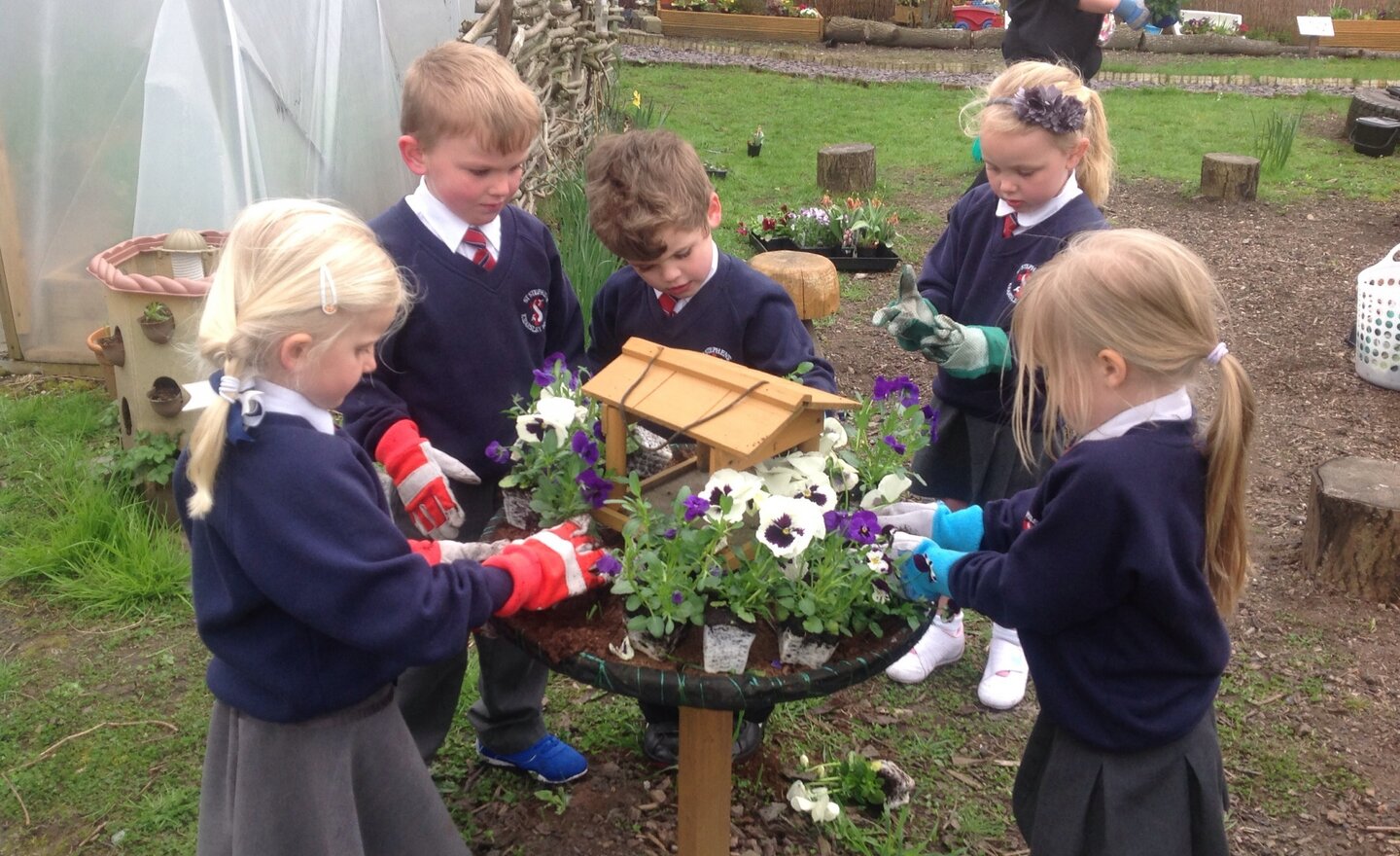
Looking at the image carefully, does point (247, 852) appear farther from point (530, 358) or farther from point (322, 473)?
point (530, 358)

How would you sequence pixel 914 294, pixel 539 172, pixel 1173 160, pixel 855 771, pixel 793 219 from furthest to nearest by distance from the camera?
pixel 1173 160 → pixel 793 219 → pixel 539 172 → pixel 855 771 → pixel 914 294

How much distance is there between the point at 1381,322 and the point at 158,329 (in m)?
5.04

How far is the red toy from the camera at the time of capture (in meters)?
16.1

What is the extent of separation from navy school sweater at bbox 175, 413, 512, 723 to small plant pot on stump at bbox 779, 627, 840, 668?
0.46 m

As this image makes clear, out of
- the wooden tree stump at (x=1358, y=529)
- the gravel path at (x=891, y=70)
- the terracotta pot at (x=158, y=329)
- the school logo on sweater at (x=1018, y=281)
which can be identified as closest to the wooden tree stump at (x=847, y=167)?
the gravel path at (x=891, y=70)

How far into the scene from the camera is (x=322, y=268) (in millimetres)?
1660

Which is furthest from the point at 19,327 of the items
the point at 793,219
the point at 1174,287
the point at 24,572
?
the point at 1174,287

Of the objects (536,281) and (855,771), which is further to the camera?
(855,771)

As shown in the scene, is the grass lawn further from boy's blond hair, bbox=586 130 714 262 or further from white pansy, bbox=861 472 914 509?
boy's blond hair, bbox=586 130 714 262

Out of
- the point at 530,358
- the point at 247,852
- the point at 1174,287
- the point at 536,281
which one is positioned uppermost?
the point at 1174,287

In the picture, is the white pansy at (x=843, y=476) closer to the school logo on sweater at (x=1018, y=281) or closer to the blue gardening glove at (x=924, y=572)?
the blue gardening glove at (x=924, y=572)

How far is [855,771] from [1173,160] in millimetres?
7857

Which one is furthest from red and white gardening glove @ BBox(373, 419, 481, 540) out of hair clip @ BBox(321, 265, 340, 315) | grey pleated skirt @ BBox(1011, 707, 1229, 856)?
grey pleated skirt @ BBox(1011, 707, 1229, 856)

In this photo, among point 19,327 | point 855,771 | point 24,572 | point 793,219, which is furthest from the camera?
point 793,219
